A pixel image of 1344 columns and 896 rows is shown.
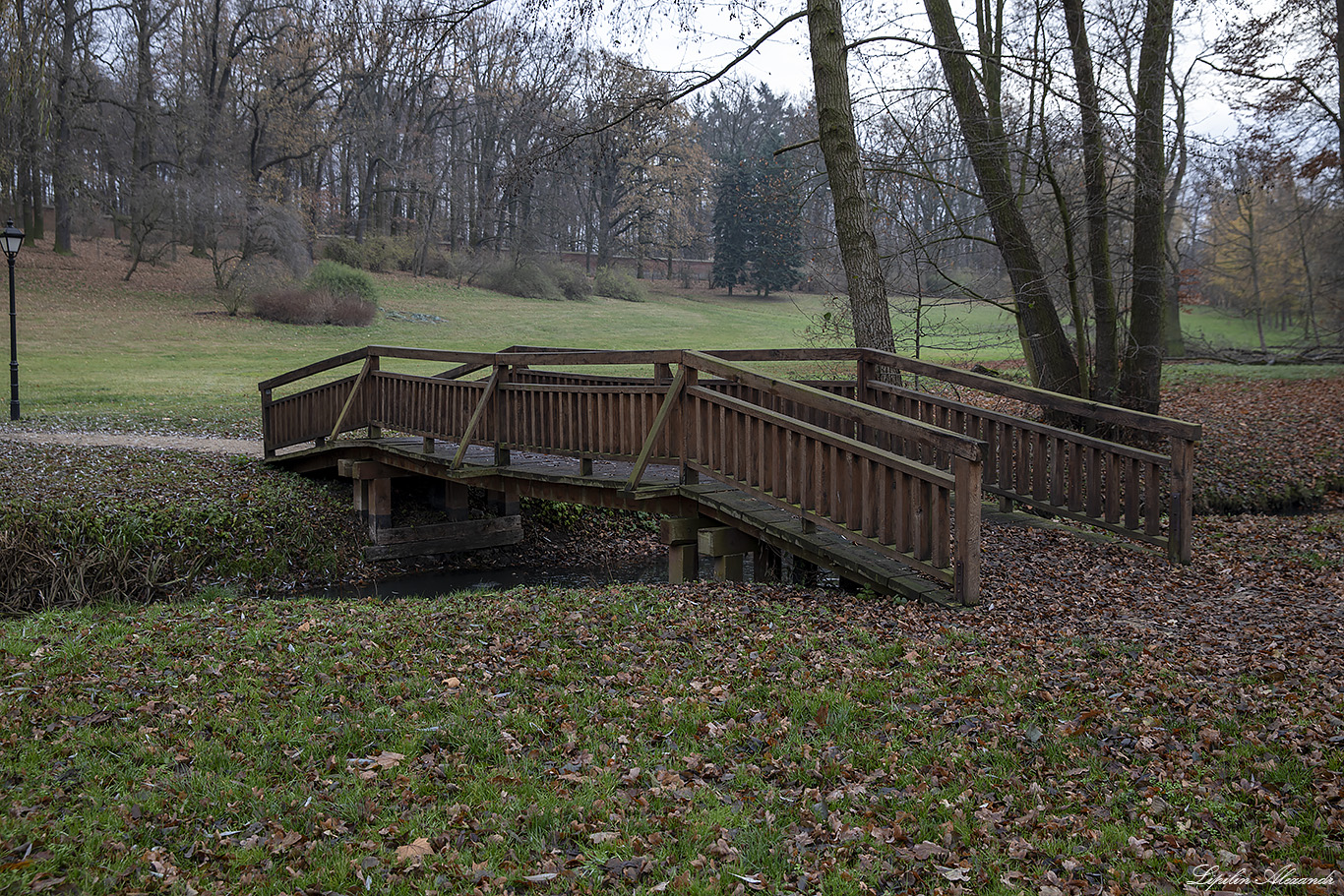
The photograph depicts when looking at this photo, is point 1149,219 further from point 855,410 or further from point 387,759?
point 387,759

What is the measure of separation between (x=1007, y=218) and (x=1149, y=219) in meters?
2.08

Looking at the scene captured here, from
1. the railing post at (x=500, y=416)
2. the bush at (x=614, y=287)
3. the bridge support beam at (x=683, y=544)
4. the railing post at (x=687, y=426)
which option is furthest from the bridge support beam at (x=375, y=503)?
the bush at (x=614, y=287)

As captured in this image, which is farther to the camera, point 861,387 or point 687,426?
point 861,387

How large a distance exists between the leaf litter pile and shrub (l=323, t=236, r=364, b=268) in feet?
128

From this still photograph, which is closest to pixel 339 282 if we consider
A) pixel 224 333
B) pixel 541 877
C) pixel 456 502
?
pixel 224 333

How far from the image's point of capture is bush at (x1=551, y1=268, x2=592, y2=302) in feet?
156

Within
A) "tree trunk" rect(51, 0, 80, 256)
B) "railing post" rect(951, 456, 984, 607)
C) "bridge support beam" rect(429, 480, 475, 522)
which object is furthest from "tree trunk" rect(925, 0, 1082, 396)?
"tree trunk" rect(51, 0, 80, 256)

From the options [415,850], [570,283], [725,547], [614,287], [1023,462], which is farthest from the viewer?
[614,287]

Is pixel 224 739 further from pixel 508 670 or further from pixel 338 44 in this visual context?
pixel 338 44

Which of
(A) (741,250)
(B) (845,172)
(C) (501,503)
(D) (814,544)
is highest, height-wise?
(A) (741,250)

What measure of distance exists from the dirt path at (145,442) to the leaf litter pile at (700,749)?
8.75m

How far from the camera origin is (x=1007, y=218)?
13.2m

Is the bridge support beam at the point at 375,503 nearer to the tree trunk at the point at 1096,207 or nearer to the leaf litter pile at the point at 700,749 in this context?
the leaf litter pile at the point at 700,749

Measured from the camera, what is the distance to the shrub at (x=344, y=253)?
43.5 metres
